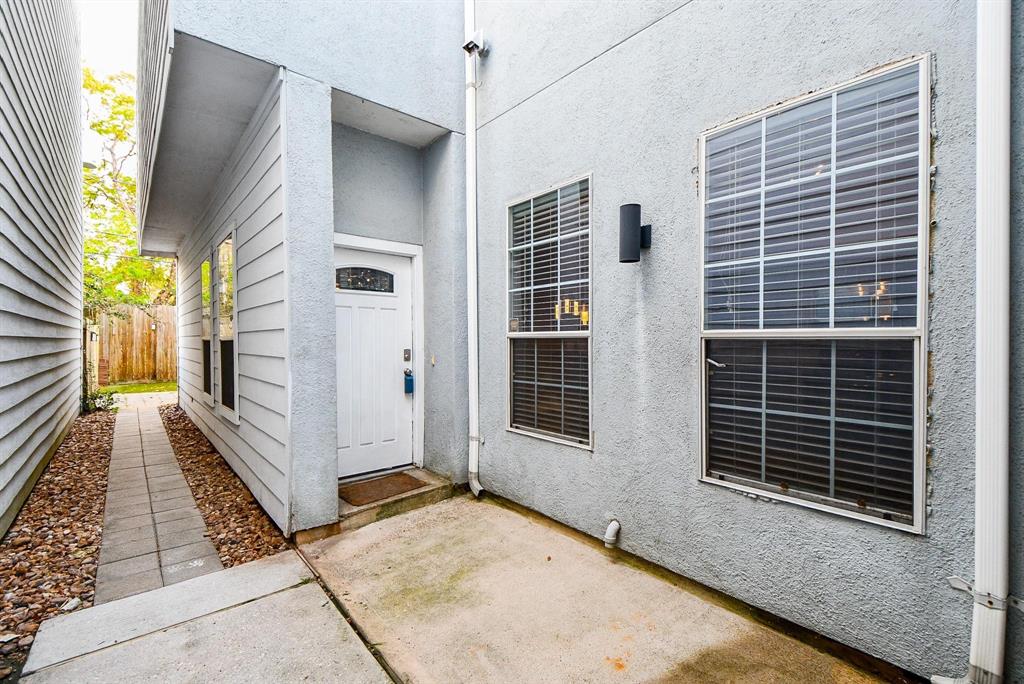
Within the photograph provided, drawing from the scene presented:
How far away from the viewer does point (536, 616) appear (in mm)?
2350

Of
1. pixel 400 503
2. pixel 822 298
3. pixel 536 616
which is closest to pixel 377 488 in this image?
pixel 400 503

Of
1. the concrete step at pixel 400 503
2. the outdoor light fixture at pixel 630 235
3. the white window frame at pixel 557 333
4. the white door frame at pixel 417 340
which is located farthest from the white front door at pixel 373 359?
the outdoor light fixture at pixel 630 235

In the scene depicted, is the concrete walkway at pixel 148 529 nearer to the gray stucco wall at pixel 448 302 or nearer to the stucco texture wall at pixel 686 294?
the gray stucco wall at pixel 448 302

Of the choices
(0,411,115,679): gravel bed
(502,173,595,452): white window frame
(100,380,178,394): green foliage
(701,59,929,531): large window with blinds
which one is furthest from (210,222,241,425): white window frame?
(100,380,178,394): green foliage

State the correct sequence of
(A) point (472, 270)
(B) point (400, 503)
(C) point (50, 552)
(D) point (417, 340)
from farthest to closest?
(D) point (417, 340)
(A) point (472, 270)
(B) point (400, 503)
(C) point (50, 552)

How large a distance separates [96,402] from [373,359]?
7194mm

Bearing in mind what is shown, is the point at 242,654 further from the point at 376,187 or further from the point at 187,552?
the point at 376,187

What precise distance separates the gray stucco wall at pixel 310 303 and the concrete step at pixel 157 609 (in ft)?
1.38

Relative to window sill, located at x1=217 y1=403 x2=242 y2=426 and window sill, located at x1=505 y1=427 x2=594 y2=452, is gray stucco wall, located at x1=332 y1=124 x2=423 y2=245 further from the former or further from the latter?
window sill, located at x1=217 y1=403 x2=242 y2=426

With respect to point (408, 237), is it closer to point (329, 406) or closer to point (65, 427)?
point (329, 406)

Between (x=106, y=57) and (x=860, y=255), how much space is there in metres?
17.9

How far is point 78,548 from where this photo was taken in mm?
3125

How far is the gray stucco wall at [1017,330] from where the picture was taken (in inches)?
64.2

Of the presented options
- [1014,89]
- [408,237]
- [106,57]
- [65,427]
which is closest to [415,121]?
[408,237]
